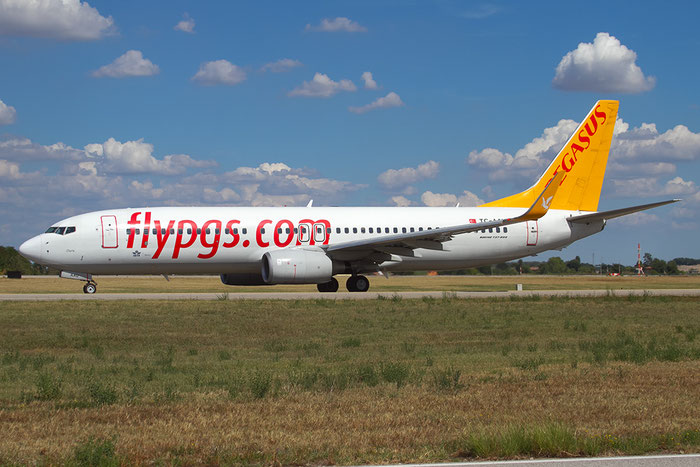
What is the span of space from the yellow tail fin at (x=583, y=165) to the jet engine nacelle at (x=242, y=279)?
11265mm

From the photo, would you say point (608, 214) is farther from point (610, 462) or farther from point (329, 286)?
point (610, 462)

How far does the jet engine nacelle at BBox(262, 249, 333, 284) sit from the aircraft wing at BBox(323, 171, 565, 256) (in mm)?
1071

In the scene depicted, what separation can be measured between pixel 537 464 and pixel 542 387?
4.08m

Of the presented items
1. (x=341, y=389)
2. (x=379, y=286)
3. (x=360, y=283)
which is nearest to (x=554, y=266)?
(x=379, y=286)

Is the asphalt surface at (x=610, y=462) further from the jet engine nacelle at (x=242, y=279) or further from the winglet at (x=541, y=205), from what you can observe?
the jet engine nacelle at (x=242, y=279)

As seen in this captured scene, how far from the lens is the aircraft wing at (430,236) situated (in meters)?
31.3

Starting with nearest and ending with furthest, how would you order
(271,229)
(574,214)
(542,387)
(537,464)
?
(537,464)
(542,387)
(271,229)
(574,214)

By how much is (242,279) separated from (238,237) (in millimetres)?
3432

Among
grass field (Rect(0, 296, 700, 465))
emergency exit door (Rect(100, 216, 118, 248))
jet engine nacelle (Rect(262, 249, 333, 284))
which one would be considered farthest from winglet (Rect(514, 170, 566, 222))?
emergency exit door (Rect(100, 216, 118, 248))

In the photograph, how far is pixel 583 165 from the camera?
1499 inches

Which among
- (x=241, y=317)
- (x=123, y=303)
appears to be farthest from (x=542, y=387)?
(x=123, y=303)

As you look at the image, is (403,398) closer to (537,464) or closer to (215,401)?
(215,401)

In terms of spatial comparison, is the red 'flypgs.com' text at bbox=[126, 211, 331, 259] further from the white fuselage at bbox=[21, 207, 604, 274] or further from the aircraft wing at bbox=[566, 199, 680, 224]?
the aircraft wing at bbox=[566, 199, 680, 224]

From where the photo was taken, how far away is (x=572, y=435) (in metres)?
7.76
